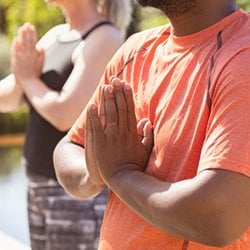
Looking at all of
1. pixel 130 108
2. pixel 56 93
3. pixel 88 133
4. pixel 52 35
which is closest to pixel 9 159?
→ pixel 52 35

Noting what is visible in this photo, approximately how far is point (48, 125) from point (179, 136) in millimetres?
1669

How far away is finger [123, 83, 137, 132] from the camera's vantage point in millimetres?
1869

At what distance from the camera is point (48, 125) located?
3.44 meters

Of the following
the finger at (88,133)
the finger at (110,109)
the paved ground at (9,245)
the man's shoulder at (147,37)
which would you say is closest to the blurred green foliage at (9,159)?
the paved ground at (9,245)

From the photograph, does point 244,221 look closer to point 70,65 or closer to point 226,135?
point 226,135

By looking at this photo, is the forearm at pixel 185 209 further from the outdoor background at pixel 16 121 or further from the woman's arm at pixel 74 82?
the outdoor background at pixel 16 121

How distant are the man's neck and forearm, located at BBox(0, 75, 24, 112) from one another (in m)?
1.66

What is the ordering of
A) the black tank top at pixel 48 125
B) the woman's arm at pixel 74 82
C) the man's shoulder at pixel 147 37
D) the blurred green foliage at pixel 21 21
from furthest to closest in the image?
1. the blurred green foliage at pixel 21 21
2. the black tank top at pixel 48 125
3. the woman's arm at pixel 74 82
4. the man's shoulder at pixel 147 37

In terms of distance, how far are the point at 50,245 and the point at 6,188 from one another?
659cm

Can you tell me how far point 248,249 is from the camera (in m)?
1.88

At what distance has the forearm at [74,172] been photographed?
7.00ft

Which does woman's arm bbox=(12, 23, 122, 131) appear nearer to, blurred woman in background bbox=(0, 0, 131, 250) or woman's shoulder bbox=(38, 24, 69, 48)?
blurred woman in background bbox=(0, 0, 131, 250)

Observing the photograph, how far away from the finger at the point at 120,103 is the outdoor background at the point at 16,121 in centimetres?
536

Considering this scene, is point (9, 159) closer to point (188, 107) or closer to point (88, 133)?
point (88, 133)
